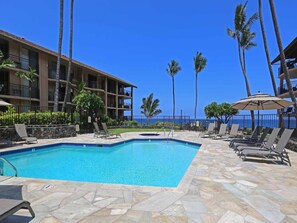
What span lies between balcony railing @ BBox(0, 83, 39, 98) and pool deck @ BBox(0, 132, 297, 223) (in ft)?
55.1

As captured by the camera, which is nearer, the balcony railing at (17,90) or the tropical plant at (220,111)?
the balcony railing at (17,90)

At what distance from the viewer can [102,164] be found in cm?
849

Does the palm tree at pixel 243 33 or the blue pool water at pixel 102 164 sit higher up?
the palm tree at pixel 243 33

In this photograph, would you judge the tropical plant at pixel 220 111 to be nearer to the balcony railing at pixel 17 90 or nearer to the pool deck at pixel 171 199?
the pool deck at pixel 171 199

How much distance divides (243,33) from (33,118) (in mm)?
18472

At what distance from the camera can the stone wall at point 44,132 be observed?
1237 centimetres

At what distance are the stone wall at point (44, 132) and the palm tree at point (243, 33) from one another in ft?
48.5

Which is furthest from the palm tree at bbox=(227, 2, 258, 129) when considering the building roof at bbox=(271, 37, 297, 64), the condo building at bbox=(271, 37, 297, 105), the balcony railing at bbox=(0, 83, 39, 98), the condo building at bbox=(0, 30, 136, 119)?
the balcony railing at bbox=(0, 83, 39, 98)

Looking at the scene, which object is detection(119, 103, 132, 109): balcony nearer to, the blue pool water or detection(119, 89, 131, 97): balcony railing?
detection(119, 89, 131, 97): balcony railing

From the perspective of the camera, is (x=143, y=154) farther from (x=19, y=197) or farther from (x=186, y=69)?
Answer: (x=186, y=69)

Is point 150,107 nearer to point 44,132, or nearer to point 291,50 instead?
point 291,50

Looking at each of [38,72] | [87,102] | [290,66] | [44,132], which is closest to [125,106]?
[38,72]

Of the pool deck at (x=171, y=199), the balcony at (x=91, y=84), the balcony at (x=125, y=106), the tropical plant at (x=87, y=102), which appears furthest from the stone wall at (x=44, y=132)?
the balcony at (x=125, y=106)

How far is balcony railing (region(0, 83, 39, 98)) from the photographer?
741 inches
